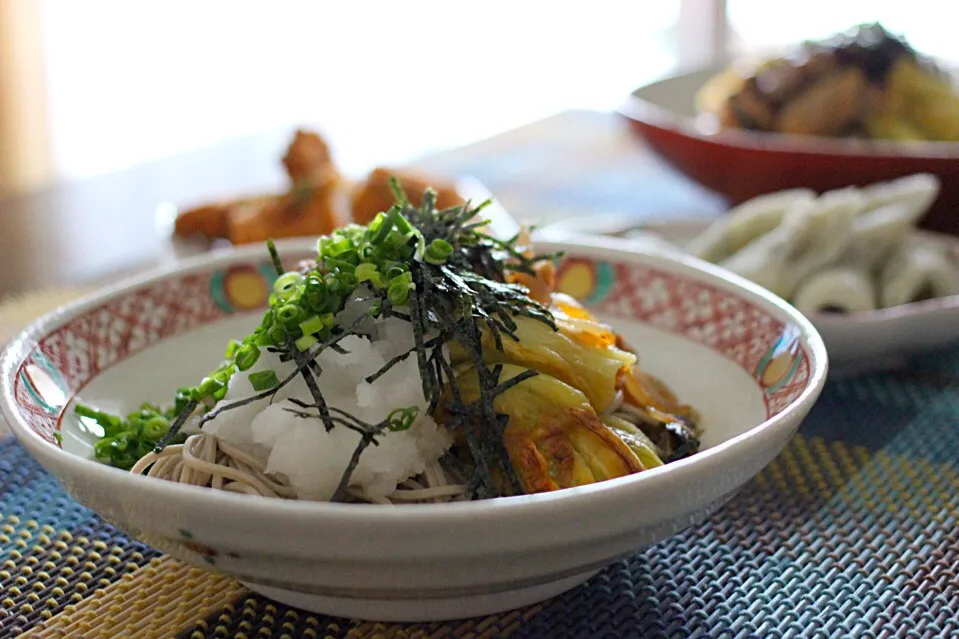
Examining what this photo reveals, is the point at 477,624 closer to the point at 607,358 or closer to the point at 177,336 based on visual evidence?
the point at 607,358

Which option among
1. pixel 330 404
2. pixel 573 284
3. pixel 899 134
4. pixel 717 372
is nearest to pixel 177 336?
pixel 330 404

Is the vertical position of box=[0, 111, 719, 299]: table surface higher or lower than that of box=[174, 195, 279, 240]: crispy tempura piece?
lower

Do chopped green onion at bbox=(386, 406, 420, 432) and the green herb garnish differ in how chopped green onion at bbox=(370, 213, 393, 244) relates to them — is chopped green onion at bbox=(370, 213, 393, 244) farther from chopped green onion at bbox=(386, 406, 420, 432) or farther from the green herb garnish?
chopped green onion at bbox=(386, 406, 420, 432)

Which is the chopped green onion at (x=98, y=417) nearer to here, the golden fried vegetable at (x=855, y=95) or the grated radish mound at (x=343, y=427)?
the grated radish mound at (x=343, y=427)

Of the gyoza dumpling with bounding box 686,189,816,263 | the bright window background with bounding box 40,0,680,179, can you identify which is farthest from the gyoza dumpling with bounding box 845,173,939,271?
the bright window background with bounding box 40,0,680,179

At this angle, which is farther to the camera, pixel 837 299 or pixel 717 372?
pixel 837 299

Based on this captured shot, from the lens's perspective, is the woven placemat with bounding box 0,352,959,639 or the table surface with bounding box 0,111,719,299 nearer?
the woven placemat with bounding box 0,352,959,639

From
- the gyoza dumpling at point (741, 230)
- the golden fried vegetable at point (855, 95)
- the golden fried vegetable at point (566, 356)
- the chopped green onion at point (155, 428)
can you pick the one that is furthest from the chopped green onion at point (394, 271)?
the golden fried vegetable at point (855, 95)
